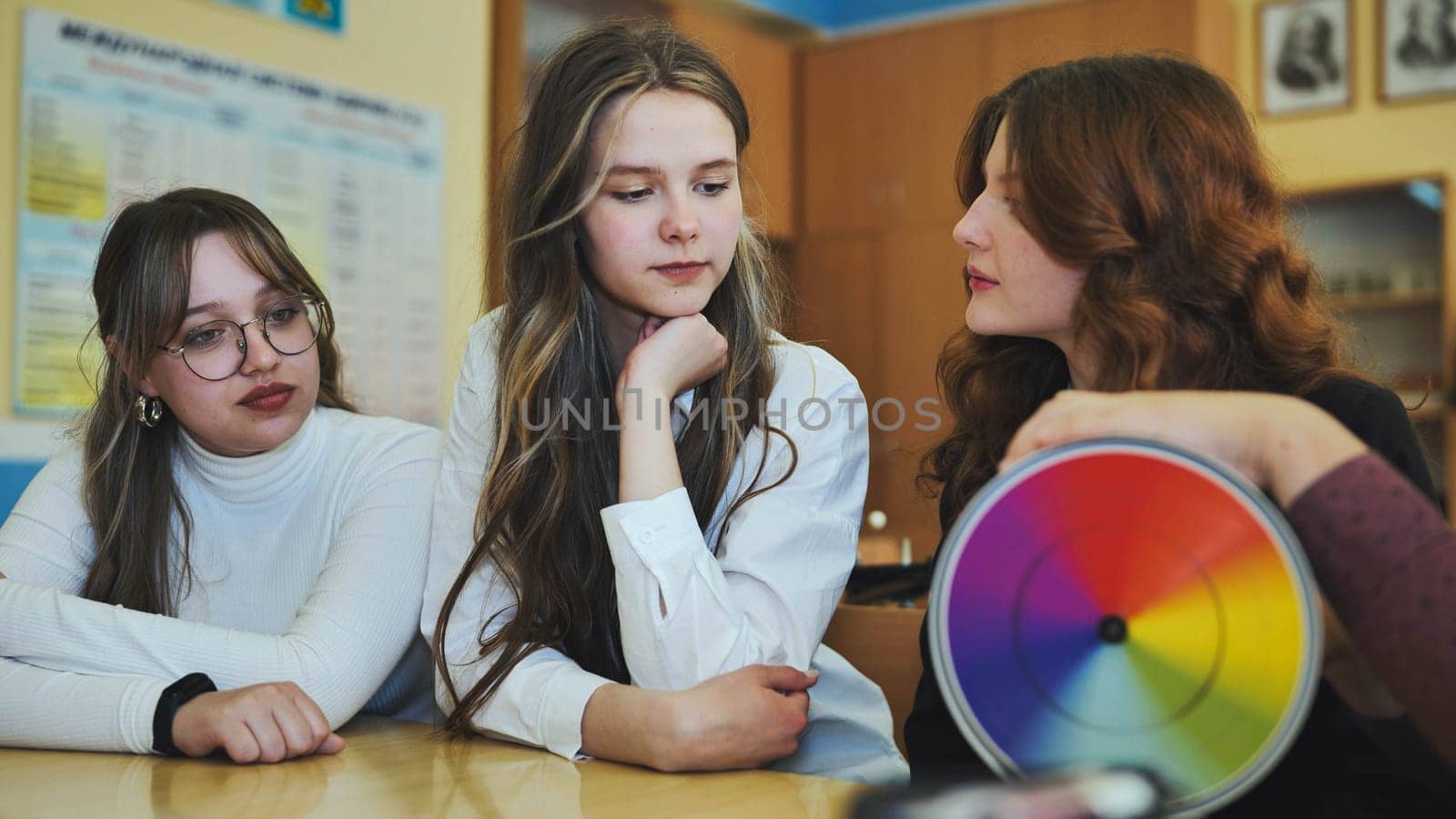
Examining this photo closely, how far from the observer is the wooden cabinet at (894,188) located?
15.7 ft

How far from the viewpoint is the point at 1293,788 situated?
37.7 inches

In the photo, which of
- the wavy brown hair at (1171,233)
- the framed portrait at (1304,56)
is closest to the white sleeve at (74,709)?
the wavy brown hair at (1171,233)

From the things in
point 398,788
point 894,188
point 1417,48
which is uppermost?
point 1417,48

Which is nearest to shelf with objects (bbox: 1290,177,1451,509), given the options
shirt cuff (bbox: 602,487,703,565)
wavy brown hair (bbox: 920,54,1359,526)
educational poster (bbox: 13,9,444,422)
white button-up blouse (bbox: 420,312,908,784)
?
educational poster (bbox: 13,9,444,422)

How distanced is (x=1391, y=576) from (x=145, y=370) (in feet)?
4.53

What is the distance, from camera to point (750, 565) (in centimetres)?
131

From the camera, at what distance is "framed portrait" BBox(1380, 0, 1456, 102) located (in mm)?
4473

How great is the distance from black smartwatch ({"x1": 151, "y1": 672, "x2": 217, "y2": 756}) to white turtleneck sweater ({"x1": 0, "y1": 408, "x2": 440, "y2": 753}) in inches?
0.4

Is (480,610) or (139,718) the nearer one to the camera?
(139,718)

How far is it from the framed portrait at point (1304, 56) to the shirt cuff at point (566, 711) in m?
4.39

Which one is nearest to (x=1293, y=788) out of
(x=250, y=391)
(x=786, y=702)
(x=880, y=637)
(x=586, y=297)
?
(x=786, y=702)

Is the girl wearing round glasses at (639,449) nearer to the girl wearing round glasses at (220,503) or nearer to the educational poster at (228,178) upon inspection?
the girl wearing round glasses at (220,503)

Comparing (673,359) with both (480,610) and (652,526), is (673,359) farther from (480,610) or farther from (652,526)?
(480,610)

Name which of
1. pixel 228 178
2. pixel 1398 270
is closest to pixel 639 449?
pixel 228 178
